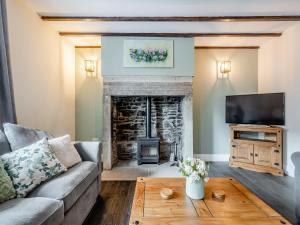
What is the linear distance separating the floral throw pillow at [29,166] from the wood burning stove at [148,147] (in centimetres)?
232

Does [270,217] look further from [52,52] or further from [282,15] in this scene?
[52,52]

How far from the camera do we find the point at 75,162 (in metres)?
2.37

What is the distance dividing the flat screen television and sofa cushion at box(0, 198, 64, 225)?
3.58 metres

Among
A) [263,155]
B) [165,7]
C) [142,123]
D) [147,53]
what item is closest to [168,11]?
[165,7]

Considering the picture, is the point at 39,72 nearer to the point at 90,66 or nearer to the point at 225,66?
the point at 90,66

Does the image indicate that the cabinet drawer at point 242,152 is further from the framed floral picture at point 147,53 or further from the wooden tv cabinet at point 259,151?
the framed floral picture at point 147,53

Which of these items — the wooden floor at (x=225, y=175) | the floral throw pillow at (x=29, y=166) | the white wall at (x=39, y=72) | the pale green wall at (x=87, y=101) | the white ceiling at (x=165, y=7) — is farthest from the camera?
the pale green wall at (x=87, y=101)

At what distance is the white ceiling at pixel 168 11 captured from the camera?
269 cm

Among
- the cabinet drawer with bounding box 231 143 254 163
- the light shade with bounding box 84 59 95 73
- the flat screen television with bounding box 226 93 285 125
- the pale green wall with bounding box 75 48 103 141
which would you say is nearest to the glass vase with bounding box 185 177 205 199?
the cabinet drawer with bounding box 231 143 254 163

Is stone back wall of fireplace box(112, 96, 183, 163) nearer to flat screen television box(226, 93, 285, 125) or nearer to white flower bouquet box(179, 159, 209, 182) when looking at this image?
flat screen television box(226, 93, 285, 125)

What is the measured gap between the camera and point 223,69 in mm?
4355

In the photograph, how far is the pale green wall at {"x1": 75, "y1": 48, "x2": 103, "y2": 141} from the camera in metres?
4.39

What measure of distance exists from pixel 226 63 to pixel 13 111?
156 inches

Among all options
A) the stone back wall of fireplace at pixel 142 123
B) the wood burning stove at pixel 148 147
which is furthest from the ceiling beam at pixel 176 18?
the stone back wall of fireplace at pixel 142 123
